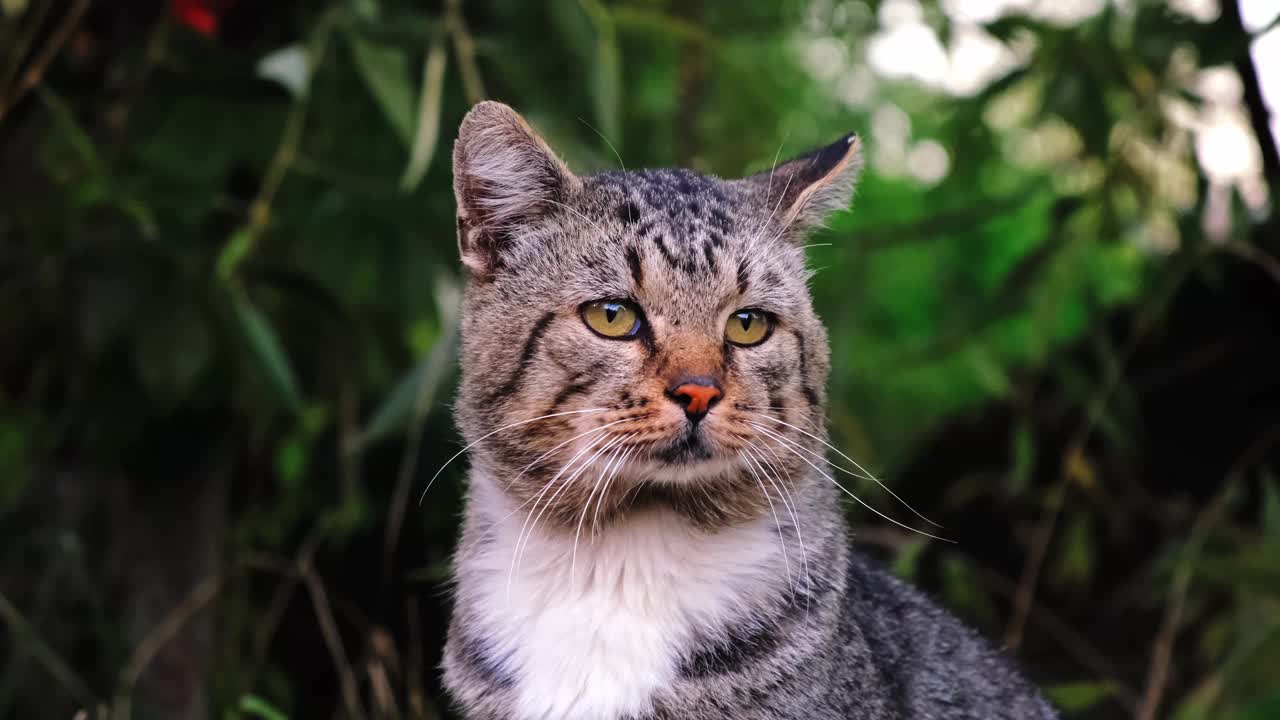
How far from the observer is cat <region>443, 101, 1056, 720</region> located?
2252mm

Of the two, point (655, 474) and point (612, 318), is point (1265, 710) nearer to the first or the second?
point (655, 474)

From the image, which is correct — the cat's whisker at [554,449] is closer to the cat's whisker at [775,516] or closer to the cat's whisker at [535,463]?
the cat's whisker at [535,463]

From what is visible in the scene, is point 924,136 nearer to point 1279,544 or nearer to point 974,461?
point 974,461

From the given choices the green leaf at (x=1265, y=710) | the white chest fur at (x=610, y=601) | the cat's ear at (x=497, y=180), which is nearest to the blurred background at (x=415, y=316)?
the green leaf at (x=1265, y=710)

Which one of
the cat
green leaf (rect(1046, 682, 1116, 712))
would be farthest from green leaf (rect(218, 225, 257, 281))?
green leaf (rect(1046, 682, 1116, 712))

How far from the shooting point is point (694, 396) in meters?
2.24

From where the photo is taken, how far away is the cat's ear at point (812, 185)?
8.54ft

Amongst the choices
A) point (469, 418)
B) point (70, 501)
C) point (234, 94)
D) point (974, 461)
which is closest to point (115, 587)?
point (70, 501)

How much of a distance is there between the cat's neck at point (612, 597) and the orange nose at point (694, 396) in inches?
9.1

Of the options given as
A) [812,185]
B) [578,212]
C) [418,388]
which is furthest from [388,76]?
[812,185]

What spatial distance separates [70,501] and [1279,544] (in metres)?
3.71

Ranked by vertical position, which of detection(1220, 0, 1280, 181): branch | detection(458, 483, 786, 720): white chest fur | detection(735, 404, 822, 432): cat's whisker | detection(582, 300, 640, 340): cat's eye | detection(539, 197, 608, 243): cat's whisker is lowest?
detection(458, 483, 786, 720): white chest fur

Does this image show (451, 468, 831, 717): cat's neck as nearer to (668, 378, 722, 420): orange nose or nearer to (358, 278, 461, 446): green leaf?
(668, 378, 722, 420): orange nose

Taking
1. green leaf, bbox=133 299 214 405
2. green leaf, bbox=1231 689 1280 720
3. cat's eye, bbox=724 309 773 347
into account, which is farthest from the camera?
green leaf, bbox=133 299 214 405
